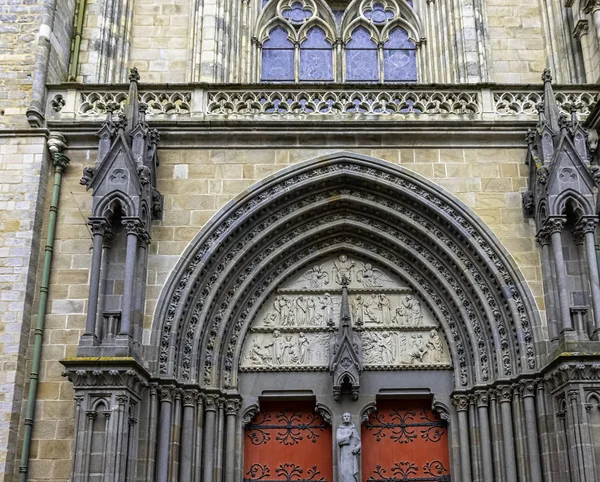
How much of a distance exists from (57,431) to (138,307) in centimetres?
192

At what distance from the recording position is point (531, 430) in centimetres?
1090

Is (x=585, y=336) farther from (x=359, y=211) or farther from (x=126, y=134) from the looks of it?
(x=126, y=134)

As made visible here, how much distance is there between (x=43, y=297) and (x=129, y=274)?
136cm

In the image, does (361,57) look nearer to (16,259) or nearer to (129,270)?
(129,270)

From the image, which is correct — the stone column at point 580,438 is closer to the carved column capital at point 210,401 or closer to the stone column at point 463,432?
the stone column at point 463,432

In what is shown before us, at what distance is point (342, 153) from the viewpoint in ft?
40.0

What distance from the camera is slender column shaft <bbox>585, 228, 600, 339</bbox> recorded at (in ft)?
34.8

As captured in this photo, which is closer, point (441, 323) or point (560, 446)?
point (560, 446)

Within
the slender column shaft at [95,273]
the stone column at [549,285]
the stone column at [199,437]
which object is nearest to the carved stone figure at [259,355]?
the stone column at [199,437]

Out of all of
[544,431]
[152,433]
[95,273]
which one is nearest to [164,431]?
[152,433]

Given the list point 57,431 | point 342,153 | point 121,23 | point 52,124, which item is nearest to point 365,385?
point 342,153

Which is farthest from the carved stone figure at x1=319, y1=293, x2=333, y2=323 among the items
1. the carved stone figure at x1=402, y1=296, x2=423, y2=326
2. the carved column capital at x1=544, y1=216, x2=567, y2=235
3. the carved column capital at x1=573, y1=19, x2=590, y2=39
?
the carved column capital at x1=573, y1=19, x2=590, y2=39

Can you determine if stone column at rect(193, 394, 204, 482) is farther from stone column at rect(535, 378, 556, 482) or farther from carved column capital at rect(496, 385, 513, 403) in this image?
stone column at rect(535, 378, 556, 482)

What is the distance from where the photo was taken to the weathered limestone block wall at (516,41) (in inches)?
550
